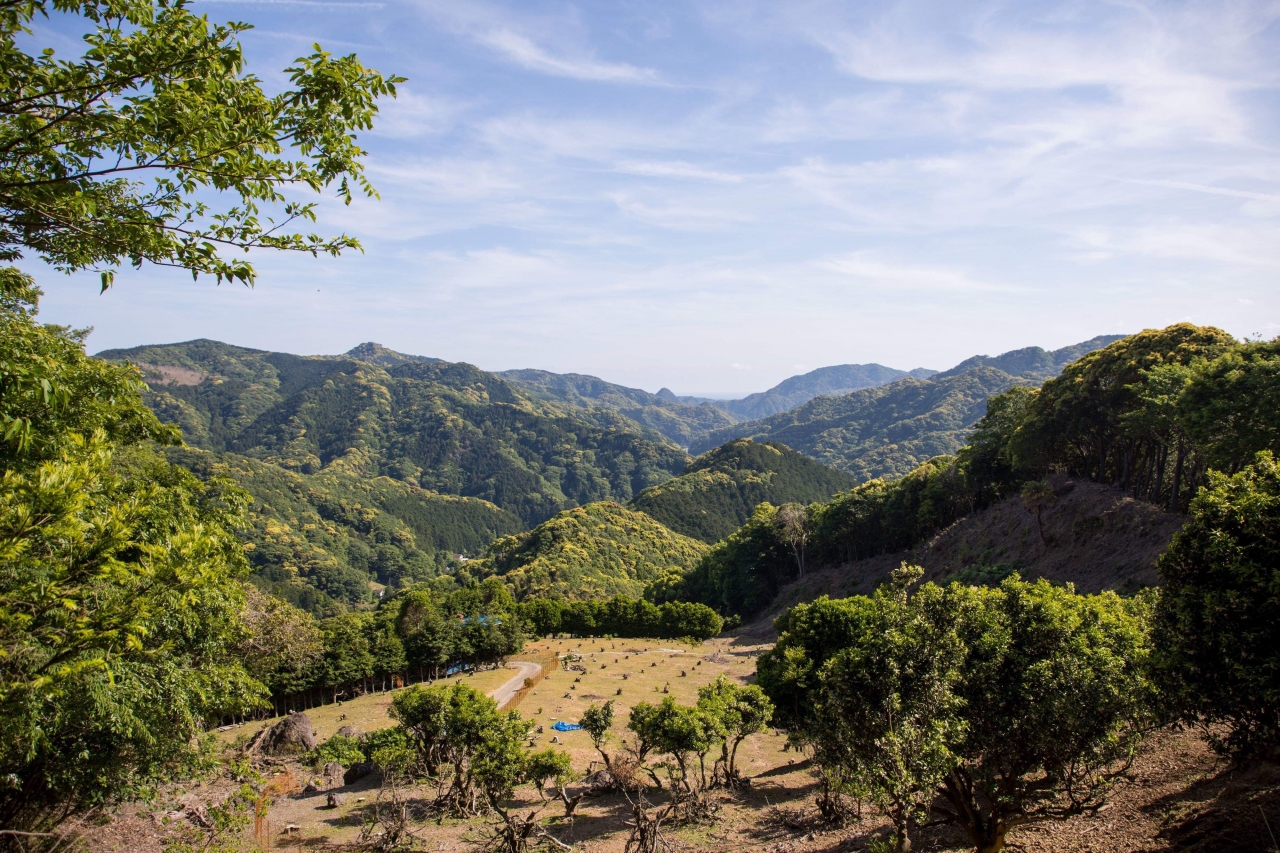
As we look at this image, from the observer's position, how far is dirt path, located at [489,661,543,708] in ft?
132

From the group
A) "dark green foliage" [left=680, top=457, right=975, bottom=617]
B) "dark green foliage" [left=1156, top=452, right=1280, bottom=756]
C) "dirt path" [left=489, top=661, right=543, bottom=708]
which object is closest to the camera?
"dark green foliage" [left=1156, top=452, right=1280, bottom=756]

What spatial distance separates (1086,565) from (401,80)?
43815 mm

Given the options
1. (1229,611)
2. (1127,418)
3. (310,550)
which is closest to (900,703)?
(1229,611)

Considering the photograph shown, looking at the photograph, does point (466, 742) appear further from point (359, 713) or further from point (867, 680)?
point (359, 713)

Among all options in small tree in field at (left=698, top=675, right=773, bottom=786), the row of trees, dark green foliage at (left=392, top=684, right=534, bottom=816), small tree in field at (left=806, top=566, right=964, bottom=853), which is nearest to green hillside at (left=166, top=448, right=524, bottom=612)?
the row of trees

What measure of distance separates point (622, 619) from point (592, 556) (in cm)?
3981

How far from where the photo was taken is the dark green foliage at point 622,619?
6900 cm

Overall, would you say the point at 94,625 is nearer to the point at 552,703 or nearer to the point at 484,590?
the point at 552,703

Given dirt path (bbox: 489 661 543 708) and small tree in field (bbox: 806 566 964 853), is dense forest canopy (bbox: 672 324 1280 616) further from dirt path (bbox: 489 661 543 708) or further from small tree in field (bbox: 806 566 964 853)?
dirt path (bbox: 489 661 543 708)

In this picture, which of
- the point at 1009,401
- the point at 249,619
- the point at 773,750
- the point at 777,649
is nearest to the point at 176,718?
the point at 249,619

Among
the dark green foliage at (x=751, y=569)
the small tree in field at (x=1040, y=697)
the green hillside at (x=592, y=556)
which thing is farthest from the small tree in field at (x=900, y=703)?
the green hillside at (x=592, y=556)

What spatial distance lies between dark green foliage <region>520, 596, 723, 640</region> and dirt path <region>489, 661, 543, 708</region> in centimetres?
1343

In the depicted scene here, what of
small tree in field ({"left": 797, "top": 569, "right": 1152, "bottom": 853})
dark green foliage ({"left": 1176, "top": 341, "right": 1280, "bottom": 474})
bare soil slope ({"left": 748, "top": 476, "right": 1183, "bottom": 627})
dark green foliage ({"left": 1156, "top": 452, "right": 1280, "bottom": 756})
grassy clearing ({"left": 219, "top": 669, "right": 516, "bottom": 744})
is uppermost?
dark green foliage ({"left": 1176, "top": 341, "right": 1280, "bottom": 474})

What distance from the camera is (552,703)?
128ft
